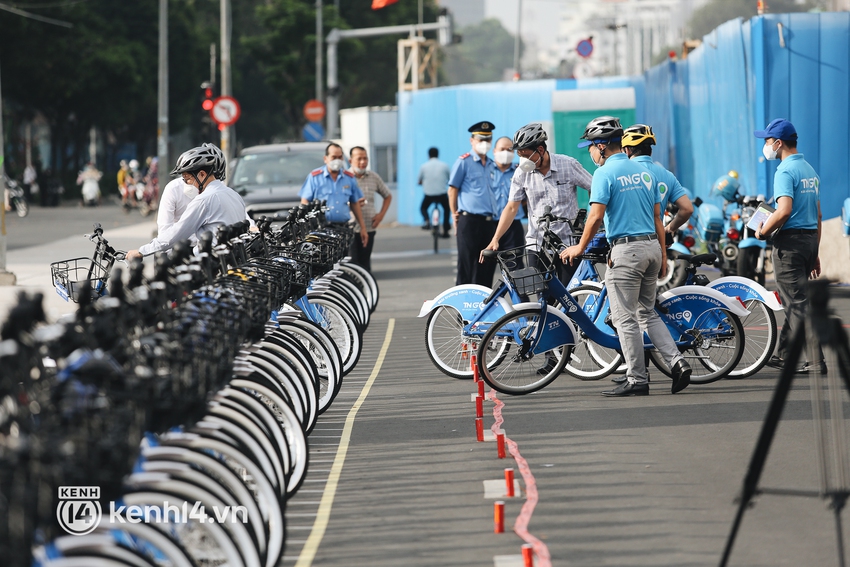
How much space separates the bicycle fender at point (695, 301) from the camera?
9320 mm

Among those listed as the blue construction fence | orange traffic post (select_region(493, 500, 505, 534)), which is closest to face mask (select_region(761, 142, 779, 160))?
orange traffic post (select_region(493, 500, 505, 534))

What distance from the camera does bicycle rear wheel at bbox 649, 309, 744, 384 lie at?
9.44m

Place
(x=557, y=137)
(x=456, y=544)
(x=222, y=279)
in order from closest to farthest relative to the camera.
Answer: (x=456, y=544)
(x=222, y=279)
(x=557, y=137)

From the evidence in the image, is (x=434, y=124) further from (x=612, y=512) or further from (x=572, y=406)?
(x=612, y=512)

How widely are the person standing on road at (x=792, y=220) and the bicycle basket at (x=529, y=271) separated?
1718mm

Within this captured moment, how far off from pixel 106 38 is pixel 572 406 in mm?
50723

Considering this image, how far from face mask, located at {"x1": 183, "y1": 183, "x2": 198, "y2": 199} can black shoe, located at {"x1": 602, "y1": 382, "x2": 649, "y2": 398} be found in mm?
3377

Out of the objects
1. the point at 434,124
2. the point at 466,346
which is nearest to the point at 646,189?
the point at 466,346

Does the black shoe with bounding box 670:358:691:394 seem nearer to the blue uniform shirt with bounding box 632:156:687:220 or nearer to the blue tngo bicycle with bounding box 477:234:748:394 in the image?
the blue tngo bicycle with bounding box 477:234:748:394

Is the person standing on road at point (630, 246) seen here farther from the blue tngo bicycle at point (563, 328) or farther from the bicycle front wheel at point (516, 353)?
the bicycle front wheel at point (516, 353)

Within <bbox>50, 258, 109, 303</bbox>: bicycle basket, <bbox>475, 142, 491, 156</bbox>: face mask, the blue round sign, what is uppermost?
the blue round sign

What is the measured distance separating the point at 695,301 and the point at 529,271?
1.28 m

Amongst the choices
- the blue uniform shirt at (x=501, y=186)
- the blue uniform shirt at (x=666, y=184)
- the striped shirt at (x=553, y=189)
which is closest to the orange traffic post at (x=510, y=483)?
the blue uniform shirt at (x=666, y=184)

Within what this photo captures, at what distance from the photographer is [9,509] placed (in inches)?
141
